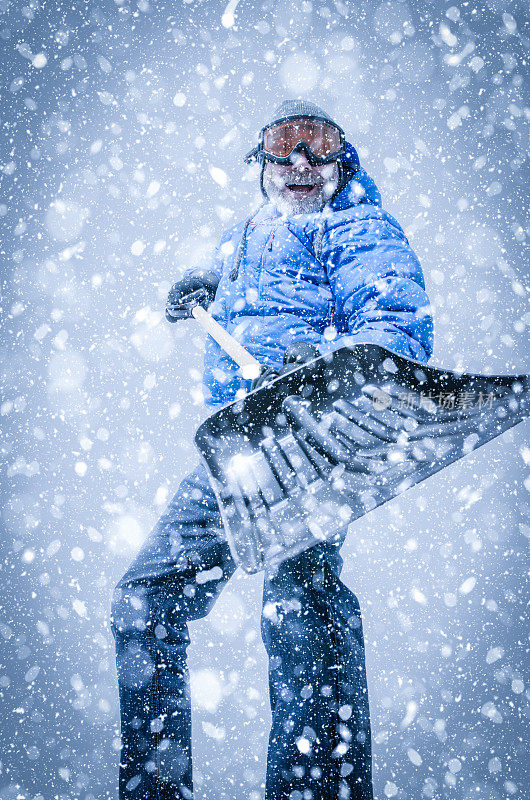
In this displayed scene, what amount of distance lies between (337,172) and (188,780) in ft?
3.69

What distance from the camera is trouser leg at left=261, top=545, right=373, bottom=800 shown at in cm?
70

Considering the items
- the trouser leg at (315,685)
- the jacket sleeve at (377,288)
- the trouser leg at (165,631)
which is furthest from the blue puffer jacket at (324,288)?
the trouser leg at (315,685)

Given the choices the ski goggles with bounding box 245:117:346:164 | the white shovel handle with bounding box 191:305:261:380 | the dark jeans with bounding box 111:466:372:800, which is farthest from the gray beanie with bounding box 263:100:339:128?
the dark jeans with bounding box 111:466:372:800

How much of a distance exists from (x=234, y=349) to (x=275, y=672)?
0.54m

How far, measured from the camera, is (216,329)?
3.50 ft

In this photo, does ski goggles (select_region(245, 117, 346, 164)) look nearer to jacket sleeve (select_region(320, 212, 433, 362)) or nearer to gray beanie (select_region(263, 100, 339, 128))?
gray beanie (select_region(263, 100, 339, 128))

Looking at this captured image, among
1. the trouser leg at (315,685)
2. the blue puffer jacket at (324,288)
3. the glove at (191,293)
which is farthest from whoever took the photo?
the glove at (191,293)

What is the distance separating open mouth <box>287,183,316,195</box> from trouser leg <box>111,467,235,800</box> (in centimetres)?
62

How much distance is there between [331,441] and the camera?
0.84 m

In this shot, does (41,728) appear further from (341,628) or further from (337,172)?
(337,172)

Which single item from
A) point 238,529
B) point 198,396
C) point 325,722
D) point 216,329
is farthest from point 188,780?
point 198,396

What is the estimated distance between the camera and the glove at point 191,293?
125 cm

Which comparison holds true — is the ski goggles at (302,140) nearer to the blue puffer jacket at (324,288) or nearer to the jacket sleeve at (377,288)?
the blue puffer jacket at (324,288)

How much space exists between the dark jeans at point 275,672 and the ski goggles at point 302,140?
803 millimetres
